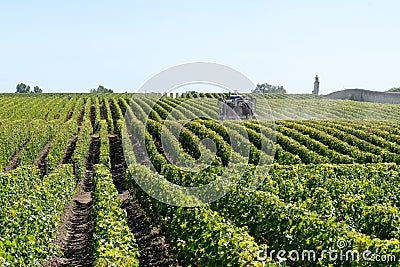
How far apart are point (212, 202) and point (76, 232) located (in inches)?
145

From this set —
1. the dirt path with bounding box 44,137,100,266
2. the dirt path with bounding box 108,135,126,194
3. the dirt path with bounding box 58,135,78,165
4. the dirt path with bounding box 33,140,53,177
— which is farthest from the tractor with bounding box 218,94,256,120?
the dirt path with bounding box 44,137,100,266

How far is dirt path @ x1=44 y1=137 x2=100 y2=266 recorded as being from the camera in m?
11.3

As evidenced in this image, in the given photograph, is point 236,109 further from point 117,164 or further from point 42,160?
point 42,160

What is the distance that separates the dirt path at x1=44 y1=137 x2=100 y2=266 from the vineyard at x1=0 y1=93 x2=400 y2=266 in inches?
1.7

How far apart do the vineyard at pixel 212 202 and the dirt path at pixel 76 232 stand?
43 millimetres

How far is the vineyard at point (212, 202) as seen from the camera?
8.62 m

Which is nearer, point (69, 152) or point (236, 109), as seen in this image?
point (69, 152)

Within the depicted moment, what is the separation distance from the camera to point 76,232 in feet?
44.3

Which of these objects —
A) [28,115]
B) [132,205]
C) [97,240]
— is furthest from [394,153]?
[28,115]

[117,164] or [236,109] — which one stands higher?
[236,109]

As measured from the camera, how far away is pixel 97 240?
9.56 meters

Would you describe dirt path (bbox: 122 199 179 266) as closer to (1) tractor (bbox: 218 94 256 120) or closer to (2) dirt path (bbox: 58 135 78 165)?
(2) dirt path (bbox: 58 135 78 165)

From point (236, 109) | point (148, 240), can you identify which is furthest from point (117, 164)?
point (148, 240)

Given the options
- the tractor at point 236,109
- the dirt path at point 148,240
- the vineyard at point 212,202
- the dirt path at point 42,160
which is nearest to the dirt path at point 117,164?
the vineyard at point 212,202
